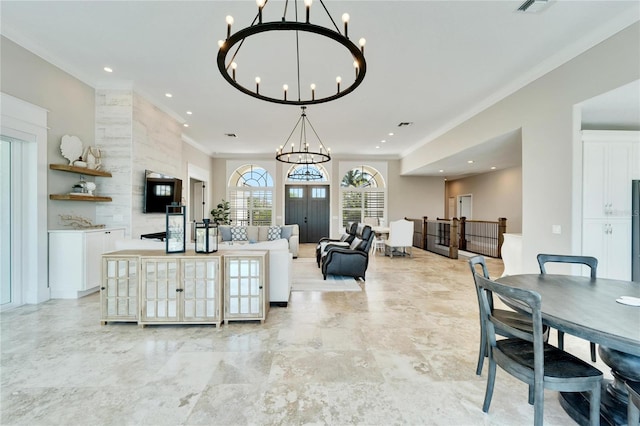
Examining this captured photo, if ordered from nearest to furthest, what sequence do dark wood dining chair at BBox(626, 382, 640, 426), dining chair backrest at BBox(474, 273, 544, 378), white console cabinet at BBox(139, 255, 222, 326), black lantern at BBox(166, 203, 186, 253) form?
dark wood dining chair at BBox(626, 382, 640, 426) < dining chair backrest at BBox(474, 273, 544, 378) < white console cabinet at BBox(139, 255, 222, 326) < black lantern at BBox(166, 203, 186, 253)

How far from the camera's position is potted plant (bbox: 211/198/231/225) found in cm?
927

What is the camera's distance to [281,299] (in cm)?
359

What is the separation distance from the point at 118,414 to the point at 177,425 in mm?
429

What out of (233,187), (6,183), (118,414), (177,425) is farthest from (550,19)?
(233,187)

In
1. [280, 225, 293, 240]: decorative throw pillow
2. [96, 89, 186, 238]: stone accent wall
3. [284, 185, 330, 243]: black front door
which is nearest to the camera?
[96, 89, 186, 238]: stone accent wall

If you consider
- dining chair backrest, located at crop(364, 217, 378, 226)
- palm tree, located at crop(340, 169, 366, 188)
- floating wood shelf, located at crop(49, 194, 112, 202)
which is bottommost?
dining chair backrest, located at crop(364, 217, 378, 226)

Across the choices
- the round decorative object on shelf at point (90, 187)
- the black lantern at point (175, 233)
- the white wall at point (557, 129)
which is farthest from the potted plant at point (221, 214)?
the white wall at point (557, 129)

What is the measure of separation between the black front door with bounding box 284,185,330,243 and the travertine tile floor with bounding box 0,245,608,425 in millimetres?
6997

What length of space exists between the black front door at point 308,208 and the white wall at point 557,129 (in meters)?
6.75

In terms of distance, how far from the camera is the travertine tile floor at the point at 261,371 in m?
1.70

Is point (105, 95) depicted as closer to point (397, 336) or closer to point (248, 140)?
point (248, 140)

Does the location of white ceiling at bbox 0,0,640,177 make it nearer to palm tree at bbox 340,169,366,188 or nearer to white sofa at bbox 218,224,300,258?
white sofa at bbox 218,224,300,258

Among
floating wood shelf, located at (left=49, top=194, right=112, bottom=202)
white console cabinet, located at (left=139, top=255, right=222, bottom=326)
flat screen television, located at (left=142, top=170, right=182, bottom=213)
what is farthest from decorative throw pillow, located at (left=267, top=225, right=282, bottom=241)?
white console cabinet, located at (left=139, top=255, right=222, bottom=326)

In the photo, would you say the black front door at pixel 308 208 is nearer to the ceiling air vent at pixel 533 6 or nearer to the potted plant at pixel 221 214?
the potted plant at pixel 221 214
